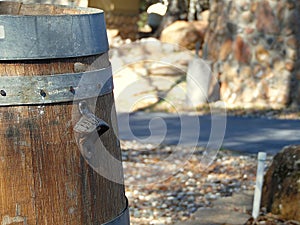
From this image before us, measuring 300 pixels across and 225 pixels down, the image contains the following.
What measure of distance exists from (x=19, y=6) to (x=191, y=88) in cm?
576

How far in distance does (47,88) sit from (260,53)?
6.70 meters

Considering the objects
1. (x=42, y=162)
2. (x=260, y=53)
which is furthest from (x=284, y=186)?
(x=260, y=53)

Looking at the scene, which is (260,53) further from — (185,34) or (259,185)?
(259,185)

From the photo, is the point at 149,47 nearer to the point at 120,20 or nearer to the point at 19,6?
the point at 120,20

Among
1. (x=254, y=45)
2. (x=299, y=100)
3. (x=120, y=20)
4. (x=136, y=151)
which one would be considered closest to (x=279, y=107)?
(x=299, y=100)

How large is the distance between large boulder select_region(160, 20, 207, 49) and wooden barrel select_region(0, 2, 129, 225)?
32.5ft

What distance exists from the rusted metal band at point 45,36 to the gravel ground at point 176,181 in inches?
98.5

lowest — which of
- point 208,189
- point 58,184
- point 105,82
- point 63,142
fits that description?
point 208,189

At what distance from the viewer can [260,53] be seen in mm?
8742

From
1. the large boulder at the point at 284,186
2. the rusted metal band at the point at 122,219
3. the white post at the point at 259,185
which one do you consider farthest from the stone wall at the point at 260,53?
the rusted metal band at the point at 122,219

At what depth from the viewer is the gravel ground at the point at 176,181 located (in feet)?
16.3

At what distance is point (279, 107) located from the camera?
862 centimetres

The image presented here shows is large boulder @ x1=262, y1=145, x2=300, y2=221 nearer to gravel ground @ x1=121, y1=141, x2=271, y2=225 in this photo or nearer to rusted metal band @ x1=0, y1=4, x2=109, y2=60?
gravel ground @ x1=121, y1=141, x2=271, y2=225

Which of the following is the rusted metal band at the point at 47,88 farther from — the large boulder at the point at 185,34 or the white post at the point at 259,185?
the large boulder at the point at 185,34
